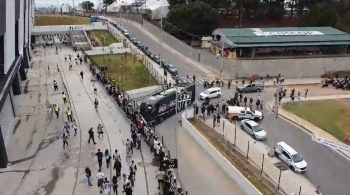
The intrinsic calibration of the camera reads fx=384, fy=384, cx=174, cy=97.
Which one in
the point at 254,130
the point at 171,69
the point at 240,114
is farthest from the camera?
the point at 171,69

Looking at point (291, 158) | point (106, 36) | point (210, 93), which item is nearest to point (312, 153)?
point (291, 158)

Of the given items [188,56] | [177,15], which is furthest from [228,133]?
[177,15]

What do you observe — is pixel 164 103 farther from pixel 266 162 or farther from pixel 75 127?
pixel 266 162

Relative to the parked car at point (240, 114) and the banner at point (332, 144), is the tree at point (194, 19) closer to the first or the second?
the parked car at point (240, 114)

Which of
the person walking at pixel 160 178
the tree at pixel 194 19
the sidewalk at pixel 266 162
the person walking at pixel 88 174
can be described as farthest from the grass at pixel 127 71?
the person walking at pixel 160 178

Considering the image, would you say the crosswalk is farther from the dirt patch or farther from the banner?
the dirt patch

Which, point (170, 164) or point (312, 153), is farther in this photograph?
point (312, 153)

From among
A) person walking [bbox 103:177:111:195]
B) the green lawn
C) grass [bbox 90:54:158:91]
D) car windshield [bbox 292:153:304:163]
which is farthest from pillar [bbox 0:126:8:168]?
the green lawn
